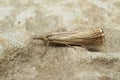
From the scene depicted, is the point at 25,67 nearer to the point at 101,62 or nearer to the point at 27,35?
the point at 27,35

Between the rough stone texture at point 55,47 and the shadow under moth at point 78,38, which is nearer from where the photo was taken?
the rough stone texture at point 55,47

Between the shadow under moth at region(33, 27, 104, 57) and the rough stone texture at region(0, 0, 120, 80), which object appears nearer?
the rough stone texture at region(0, 0, 120, 80)

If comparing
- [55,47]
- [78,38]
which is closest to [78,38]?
[78,38]

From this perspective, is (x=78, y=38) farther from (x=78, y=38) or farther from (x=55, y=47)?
(x=55, y=47)
